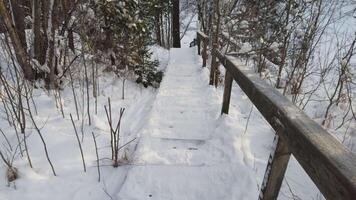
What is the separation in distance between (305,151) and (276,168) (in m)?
0.43

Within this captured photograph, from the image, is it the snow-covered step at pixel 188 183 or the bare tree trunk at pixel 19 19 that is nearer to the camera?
the snow-covered step at pixel 188 183

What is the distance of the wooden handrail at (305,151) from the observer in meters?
1.15

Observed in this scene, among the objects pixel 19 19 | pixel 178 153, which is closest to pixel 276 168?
pixel 178 153

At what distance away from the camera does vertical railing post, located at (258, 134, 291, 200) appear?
179cm

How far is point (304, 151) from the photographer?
144 centimetres

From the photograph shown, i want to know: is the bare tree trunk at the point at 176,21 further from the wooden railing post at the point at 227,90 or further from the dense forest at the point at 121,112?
the wooden railing post at the point at 227,90

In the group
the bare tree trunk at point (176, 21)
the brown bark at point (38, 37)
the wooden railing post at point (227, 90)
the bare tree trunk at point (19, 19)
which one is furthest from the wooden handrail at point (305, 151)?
the bare tree trunk at point (176, 21)

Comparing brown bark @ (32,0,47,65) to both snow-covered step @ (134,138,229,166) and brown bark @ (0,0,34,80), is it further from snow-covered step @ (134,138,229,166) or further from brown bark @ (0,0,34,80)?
snow-covered step @ (134,138,229,166)

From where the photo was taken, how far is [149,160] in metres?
2.82

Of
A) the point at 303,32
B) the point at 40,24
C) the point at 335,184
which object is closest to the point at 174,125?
the point at 335,184

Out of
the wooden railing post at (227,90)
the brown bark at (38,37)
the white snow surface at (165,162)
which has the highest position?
the brown bark at (38,37)

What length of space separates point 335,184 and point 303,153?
31 cm

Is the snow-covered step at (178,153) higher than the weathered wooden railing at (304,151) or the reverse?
the reverse

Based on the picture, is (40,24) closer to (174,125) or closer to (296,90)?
(174,125)
